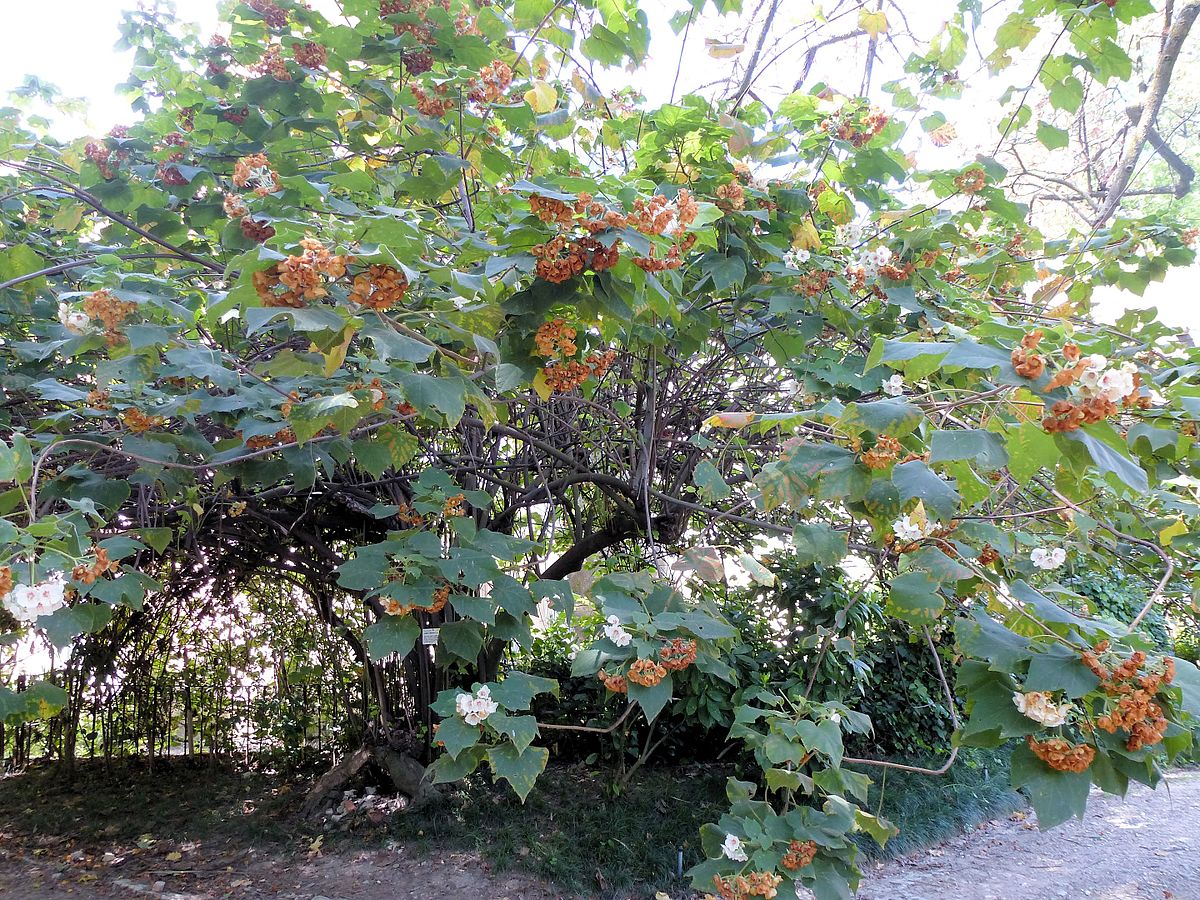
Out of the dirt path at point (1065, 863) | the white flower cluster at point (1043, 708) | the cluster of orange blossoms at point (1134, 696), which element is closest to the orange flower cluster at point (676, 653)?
the white flower cluster at point (1043, 708)

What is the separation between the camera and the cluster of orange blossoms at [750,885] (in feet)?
5.26

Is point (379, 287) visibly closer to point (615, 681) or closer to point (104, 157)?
point (615, 681)

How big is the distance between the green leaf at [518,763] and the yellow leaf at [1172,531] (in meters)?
1.76

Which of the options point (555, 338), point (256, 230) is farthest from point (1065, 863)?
point (256, 230)

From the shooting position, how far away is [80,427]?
2537 mm

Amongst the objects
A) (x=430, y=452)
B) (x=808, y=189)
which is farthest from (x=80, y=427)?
(x=808, y=189)

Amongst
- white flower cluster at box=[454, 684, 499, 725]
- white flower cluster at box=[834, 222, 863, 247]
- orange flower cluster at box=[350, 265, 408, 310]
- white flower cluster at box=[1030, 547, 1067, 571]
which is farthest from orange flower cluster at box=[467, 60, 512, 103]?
white flower cluster at box=[1030, 547, 1067, 571]

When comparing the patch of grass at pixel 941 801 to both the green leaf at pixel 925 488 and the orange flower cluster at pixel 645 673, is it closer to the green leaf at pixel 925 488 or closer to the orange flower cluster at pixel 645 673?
the orange flower cluster at pixel 645 673

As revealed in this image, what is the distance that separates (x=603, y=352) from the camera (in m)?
2.24

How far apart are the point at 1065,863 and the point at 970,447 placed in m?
4.02

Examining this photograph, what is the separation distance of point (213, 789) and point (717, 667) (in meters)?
4.25

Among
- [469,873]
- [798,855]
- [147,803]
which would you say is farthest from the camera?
[147,803]

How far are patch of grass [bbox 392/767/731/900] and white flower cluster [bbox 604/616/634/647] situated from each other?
2.07 metres

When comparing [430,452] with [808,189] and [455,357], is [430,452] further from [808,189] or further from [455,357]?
[808,189]
